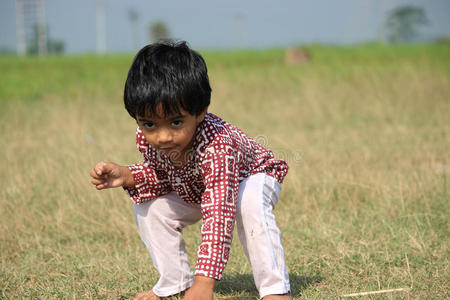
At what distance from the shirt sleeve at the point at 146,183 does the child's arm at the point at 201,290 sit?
54cm

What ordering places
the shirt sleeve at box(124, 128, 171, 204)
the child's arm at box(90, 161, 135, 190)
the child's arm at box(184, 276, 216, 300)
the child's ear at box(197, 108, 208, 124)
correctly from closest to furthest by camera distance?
the child's arm at box(184, 276, 216, 300), the child's ear at box(197, 108, 208, 124), the child's arm at box(90, 161, 135, 190), the shirt sleeve at box(124, 128, 171, 204)

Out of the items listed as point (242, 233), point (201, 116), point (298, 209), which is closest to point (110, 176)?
point (201, 116)

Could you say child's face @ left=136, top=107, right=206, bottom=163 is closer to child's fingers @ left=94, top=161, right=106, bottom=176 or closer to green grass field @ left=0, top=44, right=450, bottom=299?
child's fingers @ left=94, top=161, right=106, bottom=176

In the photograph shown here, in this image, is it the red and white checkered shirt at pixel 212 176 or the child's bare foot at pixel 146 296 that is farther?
the child's bare foot at pixel 146 296

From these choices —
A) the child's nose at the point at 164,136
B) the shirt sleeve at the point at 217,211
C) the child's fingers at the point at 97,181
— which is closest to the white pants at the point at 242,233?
the shirt sleeve at the point at 217,211

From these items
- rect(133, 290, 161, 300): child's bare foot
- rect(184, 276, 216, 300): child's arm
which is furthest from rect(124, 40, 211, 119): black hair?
rect(133, 290, 161, 300): child's bare foot

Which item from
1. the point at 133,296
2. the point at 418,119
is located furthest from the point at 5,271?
the point at 418,119

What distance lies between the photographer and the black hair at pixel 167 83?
1.74 m

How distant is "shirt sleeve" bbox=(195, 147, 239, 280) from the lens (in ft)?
5.73

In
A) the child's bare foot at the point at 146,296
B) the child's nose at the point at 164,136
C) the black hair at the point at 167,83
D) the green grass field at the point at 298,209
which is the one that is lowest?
the child's bare foot at the point at 146,296

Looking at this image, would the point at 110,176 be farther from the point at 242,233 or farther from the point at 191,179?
the point at 242,233

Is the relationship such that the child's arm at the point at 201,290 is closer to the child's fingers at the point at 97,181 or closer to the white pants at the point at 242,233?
the white pants at the point at 242,233

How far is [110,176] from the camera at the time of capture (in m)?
2.06

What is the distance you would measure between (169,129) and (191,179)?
0.29 m
